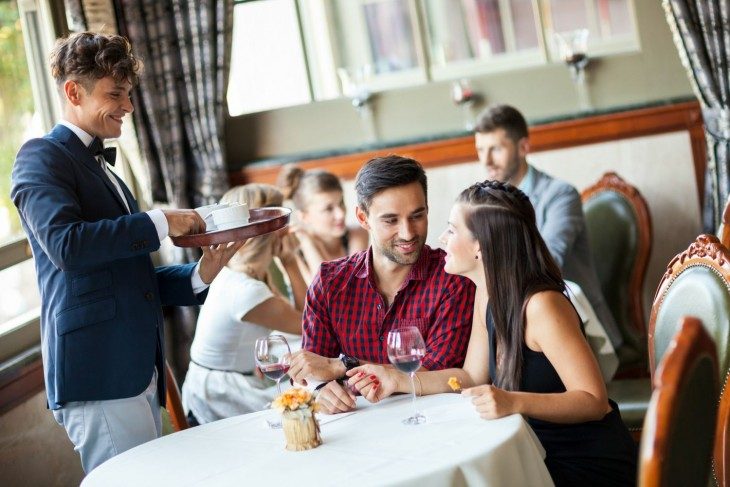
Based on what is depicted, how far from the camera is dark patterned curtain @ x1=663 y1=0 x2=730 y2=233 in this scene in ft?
14.9

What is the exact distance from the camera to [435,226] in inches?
202

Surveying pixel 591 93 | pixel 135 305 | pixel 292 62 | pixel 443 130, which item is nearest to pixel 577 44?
pixel 591 93

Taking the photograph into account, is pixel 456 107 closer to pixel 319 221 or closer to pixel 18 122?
pixel 319 221

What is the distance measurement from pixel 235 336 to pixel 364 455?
1476 mm

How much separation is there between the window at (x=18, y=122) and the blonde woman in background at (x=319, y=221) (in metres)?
1.10

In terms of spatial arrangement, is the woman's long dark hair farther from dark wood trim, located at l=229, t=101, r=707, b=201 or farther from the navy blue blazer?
dark wood trim, located at l=229, t=101, r=707, b=201

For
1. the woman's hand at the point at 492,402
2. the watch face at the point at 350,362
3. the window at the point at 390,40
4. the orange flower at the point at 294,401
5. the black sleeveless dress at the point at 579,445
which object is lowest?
the black sleeveless dress at the point at 579,445

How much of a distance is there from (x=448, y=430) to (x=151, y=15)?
3502 mm

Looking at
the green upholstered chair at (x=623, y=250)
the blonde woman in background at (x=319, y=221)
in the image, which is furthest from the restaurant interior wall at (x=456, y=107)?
the blonde woman in background at (x=319, y=221)

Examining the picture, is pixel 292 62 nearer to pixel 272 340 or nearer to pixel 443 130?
pixel 443 130

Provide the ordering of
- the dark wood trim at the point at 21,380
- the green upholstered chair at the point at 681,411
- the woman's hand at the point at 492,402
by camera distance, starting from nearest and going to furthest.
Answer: the green upholstered chair at the point at 681,411 → the woman's hand at the point at 492,402 → the dark wood trim at the point at 21,380

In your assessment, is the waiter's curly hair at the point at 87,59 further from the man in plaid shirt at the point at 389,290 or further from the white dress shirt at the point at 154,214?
the man in plaid shirt at the point at 389,290

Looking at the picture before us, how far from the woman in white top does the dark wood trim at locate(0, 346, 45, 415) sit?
0.61 metres

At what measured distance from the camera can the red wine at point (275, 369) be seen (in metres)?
2.36
